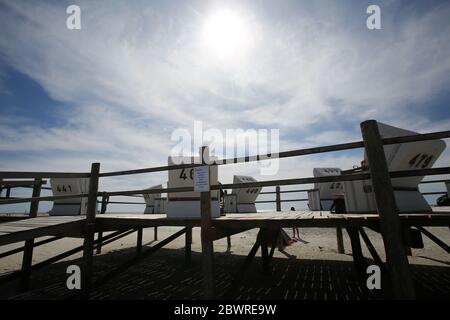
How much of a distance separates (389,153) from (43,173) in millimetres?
6124

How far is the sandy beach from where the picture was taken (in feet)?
A: 16.6

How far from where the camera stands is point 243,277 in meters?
6.32

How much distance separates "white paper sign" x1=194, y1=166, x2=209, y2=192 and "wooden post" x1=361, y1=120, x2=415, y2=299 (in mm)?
2192

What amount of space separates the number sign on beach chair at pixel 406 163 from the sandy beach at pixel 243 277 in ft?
6.21

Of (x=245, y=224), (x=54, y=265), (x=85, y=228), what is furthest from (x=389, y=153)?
(x=54, y=265)

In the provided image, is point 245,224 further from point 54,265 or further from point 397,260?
point 54,265

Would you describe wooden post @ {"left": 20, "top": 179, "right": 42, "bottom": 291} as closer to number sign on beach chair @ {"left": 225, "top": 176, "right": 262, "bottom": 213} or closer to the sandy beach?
the sandy beach

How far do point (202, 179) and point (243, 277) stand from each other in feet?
13.1

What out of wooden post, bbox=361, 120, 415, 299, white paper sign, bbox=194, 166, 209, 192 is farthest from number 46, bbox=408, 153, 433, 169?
white paper sign, bbox=194, 166, 209, 192

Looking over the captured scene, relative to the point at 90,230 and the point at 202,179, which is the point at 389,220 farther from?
the point at 90,230

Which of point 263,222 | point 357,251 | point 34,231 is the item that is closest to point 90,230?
point 34,231

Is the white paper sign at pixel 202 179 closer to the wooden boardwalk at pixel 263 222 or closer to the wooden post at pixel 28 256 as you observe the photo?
the wooden boardwalk at pixel 263 222

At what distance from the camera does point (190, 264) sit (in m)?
8.13
